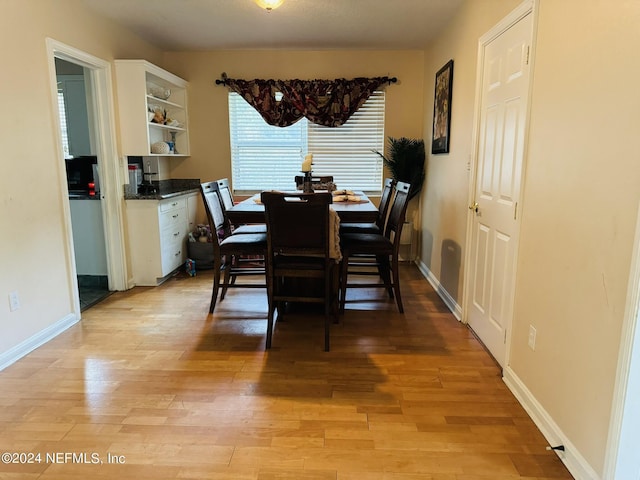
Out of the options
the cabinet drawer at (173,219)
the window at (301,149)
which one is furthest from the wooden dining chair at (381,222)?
the cabinet drawer at (173,219)

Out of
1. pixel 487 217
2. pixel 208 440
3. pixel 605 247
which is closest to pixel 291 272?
pixel 208 440

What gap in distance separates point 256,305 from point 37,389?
165cm

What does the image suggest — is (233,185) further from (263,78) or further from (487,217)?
(487,217)

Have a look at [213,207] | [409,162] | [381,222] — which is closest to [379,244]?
[381,222]

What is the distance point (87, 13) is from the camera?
335cm

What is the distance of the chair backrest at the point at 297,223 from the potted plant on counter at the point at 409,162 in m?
2.35

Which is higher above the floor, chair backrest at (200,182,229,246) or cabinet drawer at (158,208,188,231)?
chair backrest at (200,182,229,246)

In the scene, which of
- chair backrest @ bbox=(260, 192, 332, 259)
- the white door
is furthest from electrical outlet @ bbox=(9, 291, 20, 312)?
the white door

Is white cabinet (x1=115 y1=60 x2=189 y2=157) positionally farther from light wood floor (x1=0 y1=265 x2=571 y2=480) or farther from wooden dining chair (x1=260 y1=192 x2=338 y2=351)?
wooden dining chair (x1=260 y1=192 x2=338 y2=351)

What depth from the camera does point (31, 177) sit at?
2.74 m

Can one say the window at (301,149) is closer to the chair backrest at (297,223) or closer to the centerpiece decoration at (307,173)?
the centerpiece decoration at (307,173)

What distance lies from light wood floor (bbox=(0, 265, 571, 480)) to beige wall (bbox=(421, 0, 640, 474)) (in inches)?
11.5

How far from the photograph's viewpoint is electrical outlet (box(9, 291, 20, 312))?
2.59 metres

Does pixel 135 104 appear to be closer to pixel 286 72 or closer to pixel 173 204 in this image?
pixel 173 204
